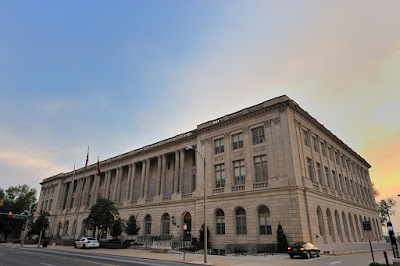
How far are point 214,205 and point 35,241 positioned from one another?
168 feet

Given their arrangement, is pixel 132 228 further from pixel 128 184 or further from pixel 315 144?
pixel 315 144

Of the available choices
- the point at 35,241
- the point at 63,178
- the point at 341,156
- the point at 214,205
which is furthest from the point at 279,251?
the point at 63,178

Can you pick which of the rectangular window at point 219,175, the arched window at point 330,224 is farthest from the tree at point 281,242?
the rectangular window at point 219,175

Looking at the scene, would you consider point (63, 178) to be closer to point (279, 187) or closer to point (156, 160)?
→ point (156, 160)

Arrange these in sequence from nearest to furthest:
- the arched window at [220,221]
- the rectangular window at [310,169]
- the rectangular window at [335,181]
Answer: the rectangular window at [310,169]
the arched window at [220,221]
the rectangular window at [335,181]

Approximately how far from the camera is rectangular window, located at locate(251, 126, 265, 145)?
35.8m

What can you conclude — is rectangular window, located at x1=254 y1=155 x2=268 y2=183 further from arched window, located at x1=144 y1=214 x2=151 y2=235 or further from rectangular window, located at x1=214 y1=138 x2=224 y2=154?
arched window, located at x1=144 y1=214 x2=151 y2=235

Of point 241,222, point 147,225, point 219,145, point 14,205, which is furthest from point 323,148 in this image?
point 14,205

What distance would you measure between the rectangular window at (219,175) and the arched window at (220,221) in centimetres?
358

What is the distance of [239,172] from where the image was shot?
36.7 meters

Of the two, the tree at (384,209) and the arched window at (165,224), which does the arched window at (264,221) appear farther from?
the tree at (384,209)

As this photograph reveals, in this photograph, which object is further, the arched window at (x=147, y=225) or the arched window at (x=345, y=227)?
the arched window at (x=147, y=225)

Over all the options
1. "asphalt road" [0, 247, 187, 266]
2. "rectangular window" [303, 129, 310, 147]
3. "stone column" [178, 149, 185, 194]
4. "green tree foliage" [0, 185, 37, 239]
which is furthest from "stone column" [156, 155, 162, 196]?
"green tree foliage" [0, 185, 37, 239]

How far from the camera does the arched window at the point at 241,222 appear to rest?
3362cm
